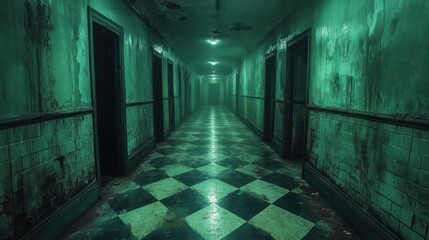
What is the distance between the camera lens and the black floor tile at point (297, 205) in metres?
2.43

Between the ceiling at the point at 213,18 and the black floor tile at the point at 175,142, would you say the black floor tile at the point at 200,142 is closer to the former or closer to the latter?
the black floor tile at the point at 175,142

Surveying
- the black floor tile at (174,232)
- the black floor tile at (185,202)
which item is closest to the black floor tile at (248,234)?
the black floor tile at (174,232)

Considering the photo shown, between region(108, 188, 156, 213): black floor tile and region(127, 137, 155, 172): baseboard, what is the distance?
2.73 feet

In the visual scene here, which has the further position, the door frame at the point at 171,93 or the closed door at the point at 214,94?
the closed door at the point at 214,94

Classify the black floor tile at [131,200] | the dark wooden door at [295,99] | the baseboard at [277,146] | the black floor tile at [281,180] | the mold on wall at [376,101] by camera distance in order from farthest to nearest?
the baseboard at [277,146] < the dark wooden door at [295,99] < the black floor tile at [281,180] < the black floor tile at [131,200] < the mold on wall at [376,101]

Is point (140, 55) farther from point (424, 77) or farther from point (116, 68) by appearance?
point (424, 77)

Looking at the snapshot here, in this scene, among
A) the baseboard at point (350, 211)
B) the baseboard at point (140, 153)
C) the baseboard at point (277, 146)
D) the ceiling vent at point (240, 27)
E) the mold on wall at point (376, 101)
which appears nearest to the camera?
the mold on wall at point (376, 101)

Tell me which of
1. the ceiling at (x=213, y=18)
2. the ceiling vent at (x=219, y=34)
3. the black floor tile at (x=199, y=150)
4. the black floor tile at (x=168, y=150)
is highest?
the ceiling vent at (x=219, y=34)

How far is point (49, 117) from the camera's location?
1960 mm

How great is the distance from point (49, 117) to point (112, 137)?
5.28ft

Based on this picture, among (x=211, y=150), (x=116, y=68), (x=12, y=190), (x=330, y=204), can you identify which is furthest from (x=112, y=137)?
(x=330, y=204)

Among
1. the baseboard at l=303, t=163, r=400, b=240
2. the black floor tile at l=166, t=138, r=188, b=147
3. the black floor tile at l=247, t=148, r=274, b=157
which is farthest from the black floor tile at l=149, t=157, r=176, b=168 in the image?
the baseboard at l=303, t=163, r=400, b=240

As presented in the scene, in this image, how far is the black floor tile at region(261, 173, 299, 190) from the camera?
3.23 metres

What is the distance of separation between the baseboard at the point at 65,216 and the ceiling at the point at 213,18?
9.79 feet
